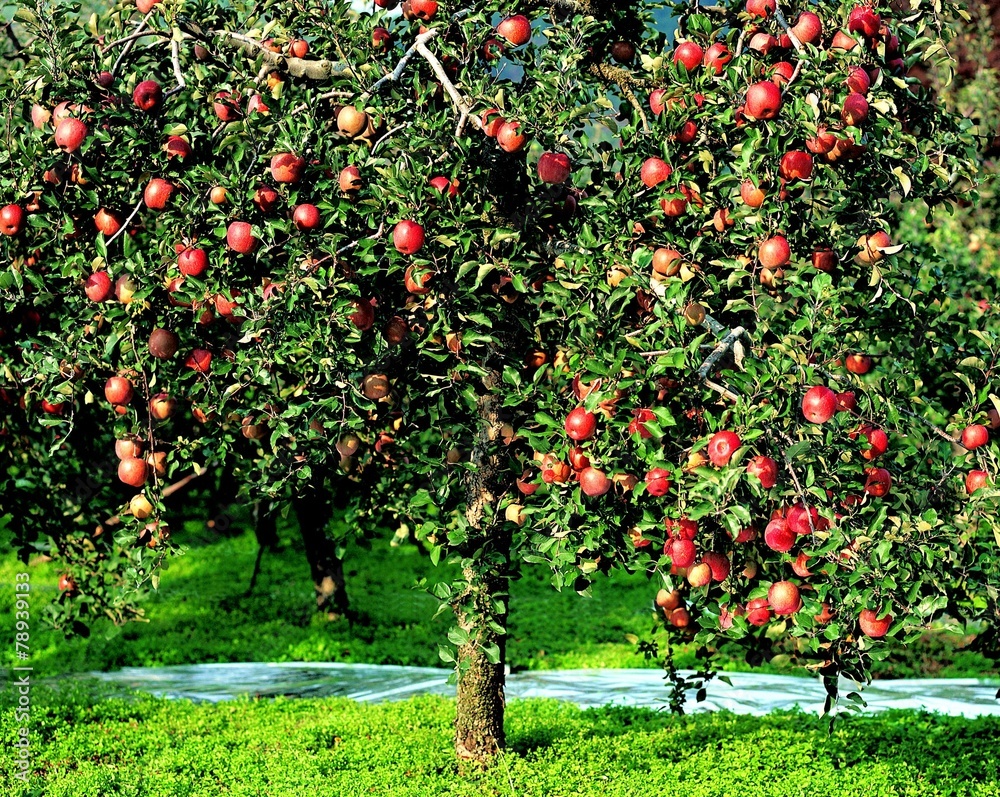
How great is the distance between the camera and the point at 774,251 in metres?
4.43

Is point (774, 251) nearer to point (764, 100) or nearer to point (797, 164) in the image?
point (797, 164)

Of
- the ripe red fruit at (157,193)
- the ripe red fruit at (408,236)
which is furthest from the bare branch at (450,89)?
the ripe red fruit at (157,193)

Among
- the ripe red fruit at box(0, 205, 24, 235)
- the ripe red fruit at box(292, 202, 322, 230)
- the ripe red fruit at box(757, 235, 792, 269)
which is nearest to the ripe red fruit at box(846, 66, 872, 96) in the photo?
the ripe red fruit at box(757, 235, 792, 269)

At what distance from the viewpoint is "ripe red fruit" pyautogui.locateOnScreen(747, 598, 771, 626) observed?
182 inches

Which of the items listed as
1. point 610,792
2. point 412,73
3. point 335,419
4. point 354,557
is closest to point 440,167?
point 412,73

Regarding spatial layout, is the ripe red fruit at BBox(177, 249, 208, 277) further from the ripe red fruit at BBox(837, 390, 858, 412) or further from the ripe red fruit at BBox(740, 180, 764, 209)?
the ripe red fruit at BBox(837, 390, 858, 412)

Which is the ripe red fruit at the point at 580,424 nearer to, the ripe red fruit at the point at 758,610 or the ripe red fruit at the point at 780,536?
the ripe red fruit at the point at 780,536

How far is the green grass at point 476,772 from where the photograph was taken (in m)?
6.02

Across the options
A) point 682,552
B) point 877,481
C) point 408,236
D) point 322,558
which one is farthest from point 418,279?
point 322,558

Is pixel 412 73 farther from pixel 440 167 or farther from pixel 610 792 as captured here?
pixel 610 792

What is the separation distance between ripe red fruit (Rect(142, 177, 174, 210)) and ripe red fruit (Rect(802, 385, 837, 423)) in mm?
2897

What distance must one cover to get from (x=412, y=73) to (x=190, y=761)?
13.9 ft

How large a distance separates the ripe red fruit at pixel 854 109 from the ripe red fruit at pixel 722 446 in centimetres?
142

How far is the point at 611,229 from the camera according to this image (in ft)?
15.6
